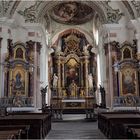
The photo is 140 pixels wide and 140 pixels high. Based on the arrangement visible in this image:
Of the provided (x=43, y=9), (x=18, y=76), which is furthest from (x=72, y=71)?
(x=18, y=76)

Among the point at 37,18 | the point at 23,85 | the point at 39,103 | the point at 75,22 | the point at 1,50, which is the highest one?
the point at 75,22

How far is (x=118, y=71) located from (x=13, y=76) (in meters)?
5.81

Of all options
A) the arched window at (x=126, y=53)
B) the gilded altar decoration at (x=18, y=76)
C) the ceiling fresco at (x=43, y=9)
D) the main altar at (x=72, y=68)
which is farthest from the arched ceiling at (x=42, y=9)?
the main altar at (x=72, y=68)

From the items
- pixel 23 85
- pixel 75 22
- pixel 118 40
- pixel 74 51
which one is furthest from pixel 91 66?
pixel 23 85

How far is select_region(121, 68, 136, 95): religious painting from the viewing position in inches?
594

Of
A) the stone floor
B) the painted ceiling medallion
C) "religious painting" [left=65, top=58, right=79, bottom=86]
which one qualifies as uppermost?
the painted ceiling medallion

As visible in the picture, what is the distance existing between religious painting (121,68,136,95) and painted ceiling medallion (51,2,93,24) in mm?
8008

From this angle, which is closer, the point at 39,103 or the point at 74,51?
the point at 39,103

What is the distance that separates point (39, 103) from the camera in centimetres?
1652

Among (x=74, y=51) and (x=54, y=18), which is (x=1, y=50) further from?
(x=74, y=51)

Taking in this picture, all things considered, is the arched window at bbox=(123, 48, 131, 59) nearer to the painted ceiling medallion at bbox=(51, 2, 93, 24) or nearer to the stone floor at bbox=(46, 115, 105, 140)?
the stone floor at bbox=(46, 115, 105, 140)

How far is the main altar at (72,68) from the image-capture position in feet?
76.9

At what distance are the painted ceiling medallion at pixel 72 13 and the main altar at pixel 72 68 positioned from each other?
6.01 feet

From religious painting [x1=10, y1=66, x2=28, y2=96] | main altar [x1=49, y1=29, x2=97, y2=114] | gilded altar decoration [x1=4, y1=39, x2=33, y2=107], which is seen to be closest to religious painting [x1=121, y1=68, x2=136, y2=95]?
gilded altar decoration [x1=4, y1=39, x2=33, y2=107]
